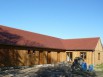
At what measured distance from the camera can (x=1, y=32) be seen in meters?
29.0

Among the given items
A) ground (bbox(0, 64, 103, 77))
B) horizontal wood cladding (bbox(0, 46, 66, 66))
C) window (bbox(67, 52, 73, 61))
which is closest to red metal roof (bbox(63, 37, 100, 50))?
window (bbox(67, 52, 73, 61))

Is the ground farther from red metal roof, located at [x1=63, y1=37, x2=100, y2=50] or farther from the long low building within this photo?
red metal roof, located at [x1=63, y1=37, x2=100, y2=50]

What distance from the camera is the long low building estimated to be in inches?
1069

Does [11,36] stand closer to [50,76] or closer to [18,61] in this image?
[18,61]

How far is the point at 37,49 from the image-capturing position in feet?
107

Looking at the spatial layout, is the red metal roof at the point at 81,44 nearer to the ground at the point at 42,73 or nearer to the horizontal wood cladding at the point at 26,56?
the horizontal wood cladding at the point at 26,56

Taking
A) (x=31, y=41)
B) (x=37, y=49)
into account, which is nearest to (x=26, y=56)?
(x=37, y=49)

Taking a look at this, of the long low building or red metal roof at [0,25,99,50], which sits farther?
red metal roof at [0,25,99,50]

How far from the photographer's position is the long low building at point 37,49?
27.1 m

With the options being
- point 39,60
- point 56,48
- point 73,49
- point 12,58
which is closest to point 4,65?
point 12,58

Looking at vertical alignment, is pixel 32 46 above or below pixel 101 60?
above

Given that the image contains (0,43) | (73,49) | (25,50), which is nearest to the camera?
(0,43)

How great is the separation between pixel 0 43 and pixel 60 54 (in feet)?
53.7

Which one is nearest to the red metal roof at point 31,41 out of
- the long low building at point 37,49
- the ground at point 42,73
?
the long low building at point 37,49
